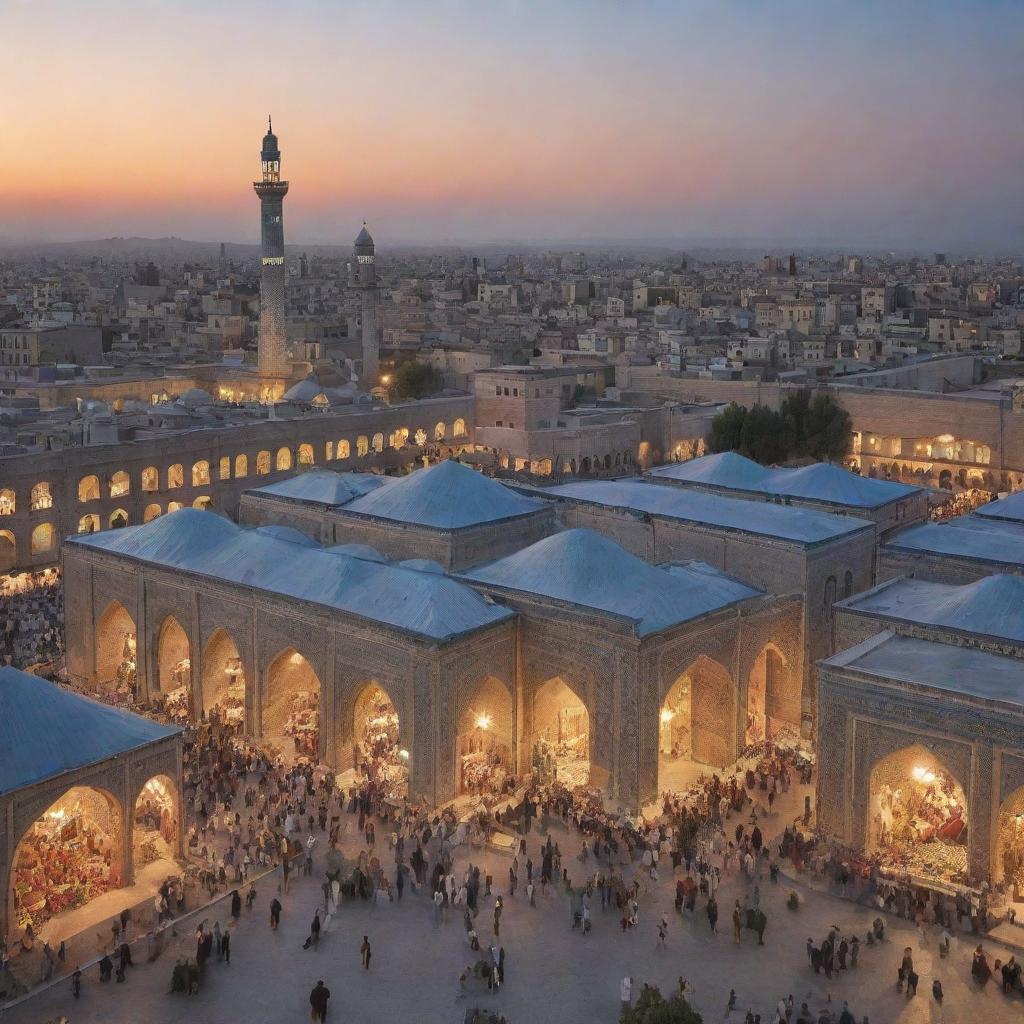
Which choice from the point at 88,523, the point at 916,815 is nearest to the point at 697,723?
the point at 916,815

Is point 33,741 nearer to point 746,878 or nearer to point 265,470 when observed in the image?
point 746,878

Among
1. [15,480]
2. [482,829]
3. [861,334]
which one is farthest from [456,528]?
[861,334]

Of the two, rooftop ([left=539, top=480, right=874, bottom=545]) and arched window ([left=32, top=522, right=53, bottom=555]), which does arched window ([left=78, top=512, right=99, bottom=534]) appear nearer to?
arched window ([left=32, top=522, right=53, bottom=555])

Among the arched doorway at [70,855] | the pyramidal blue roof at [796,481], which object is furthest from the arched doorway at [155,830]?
the pyramidal blue roof at [796,481]

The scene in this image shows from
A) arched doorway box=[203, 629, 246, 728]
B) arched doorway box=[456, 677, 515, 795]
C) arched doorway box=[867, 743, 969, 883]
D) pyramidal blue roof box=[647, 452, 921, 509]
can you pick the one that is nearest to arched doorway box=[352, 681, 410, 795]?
arched doorway box=[456, 677, 515, 795]

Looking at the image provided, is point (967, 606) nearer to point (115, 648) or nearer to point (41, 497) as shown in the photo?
point (115, 648)

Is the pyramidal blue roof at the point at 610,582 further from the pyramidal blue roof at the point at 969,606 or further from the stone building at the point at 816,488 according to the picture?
the stone building at the point at 816,488
